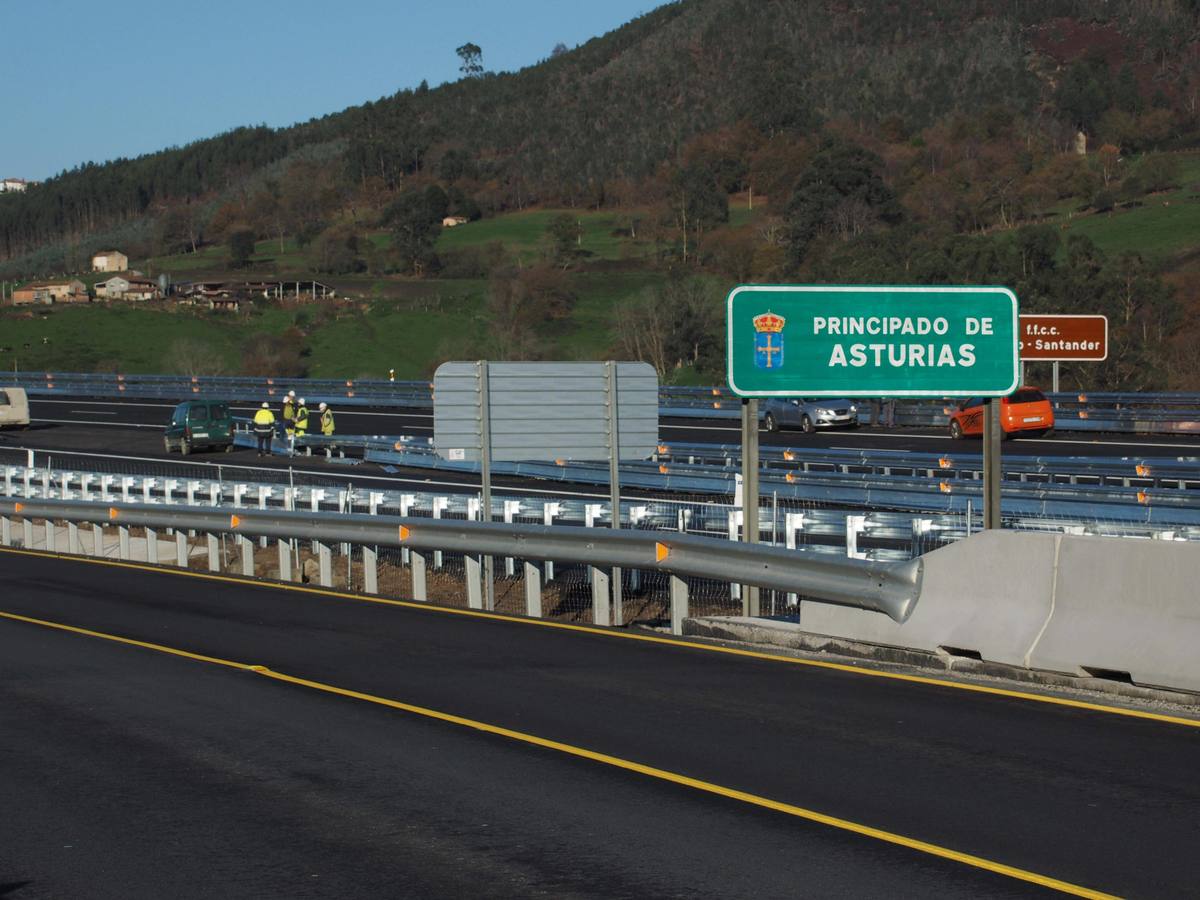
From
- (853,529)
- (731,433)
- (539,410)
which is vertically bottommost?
(731,433)

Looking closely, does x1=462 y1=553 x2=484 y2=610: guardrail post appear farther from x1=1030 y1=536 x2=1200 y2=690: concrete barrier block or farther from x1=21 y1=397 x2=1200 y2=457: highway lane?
x1=21 y1=397 x2=1200 y2=457: highway lane

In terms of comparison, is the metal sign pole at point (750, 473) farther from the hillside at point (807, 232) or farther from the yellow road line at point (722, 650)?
the hillside at point (807, 232)

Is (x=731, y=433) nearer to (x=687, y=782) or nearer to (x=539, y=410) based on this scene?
(x=539, y=410)

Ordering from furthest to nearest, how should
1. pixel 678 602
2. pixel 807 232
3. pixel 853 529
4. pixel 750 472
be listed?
pixel 807 232 < pixel 853 529 < pixel 750 472 < pixel 678 602

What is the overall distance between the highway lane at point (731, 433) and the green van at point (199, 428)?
604 cm

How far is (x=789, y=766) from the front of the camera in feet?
27.7

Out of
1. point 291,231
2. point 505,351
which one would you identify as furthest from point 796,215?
point 291,231

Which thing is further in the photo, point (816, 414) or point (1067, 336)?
point (1067, 336)

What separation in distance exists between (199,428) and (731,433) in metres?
16.4

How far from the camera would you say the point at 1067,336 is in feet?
165

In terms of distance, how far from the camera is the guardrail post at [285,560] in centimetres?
2129

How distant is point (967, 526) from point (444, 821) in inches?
463

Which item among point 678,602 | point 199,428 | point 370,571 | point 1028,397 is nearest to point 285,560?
point 370,571

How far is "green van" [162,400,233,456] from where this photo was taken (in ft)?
159
